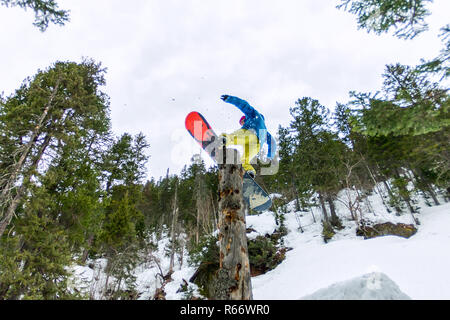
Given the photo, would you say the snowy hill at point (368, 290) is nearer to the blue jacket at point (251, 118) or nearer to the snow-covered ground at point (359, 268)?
the snow-covered ground at point (359, 268)

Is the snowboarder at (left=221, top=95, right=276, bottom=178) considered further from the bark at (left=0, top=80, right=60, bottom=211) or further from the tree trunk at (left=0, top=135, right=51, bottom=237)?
the tree trunk at (left=0, top=135, right=51, bottom=237)

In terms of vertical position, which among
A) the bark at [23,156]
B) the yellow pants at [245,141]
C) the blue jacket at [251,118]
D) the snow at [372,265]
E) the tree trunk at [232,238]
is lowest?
the snow at [372,265]

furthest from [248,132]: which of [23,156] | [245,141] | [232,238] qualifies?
[23,156]

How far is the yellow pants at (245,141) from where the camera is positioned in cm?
301

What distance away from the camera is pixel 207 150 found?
3.04 metres

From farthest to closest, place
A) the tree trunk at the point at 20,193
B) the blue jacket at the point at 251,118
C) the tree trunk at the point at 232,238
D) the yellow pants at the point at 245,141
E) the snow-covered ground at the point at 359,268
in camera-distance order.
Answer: the tree trunk at the point at 20,193, the snow-covered ground at the point at 359,268, the yellow pants at the point at 245,141, the blue jacket at the point at 251,118, the tree trunk at the point at 232,238

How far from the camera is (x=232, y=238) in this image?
7.62 ft

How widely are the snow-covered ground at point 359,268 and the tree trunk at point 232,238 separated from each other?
3527mm

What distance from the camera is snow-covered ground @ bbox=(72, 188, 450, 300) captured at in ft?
14.9

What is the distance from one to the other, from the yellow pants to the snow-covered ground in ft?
12.7

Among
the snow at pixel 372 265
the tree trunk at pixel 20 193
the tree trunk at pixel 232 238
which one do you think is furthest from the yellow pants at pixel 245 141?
the tree trunk at pixel 20 193

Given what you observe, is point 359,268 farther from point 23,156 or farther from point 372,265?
point 23,156
